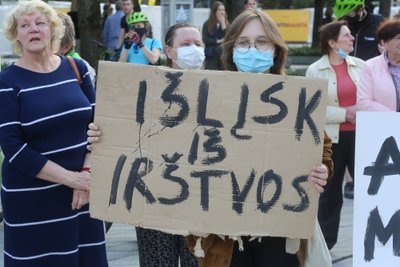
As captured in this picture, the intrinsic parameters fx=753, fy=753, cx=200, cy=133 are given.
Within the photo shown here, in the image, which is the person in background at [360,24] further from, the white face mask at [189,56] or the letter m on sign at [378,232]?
the letter m on sign at [378,232]

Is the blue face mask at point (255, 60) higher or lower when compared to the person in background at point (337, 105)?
higher

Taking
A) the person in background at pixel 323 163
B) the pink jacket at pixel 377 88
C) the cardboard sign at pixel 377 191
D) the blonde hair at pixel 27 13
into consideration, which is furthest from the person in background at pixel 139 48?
the cardboard sign at pixel 377 191

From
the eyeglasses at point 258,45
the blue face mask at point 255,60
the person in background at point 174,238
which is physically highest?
the eyeglasses at point 258,45

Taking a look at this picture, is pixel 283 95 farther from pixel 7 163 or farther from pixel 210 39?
pixel 210 39

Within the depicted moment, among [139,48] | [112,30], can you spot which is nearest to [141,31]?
[139,48]

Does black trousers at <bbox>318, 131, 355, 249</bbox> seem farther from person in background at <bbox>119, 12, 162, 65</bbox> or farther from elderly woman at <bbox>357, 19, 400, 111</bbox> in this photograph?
person in background at <bbox>119, 12, 162, 65</bbox>

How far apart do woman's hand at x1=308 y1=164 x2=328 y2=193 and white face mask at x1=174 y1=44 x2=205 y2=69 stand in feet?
4.09

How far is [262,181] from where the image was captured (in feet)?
9.37

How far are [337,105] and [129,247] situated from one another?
1.94 m

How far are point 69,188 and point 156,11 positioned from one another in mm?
20947

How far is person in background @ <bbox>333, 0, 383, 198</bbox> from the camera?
712 cm

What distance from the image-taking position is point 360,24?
7.22 m

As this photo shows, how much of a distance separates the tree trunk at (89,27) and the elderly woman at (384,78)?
19.6 feet

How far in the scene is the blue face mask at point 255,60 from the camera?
9.98ft
